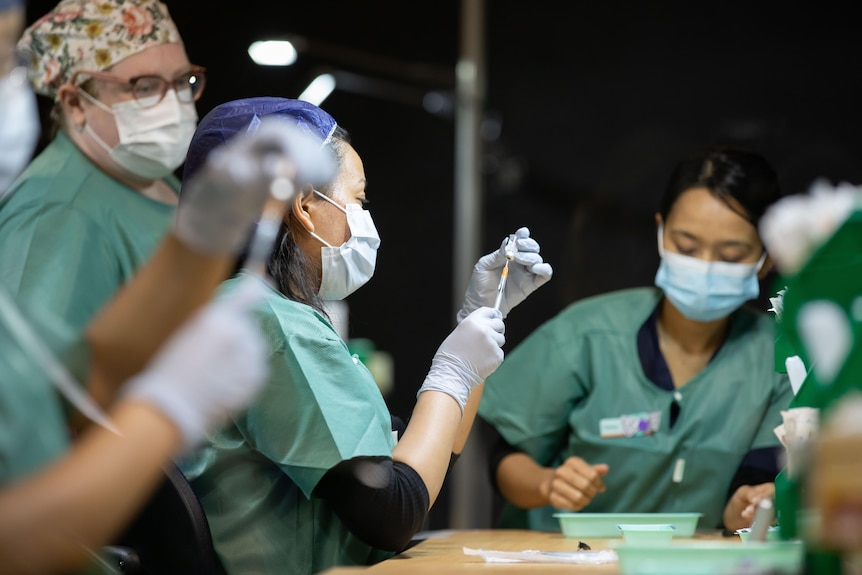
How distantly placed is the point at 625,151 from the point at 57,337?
2408mm

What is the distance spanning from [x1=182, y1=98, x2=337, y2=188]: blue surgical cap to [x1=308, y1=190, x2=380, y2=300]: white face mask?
4.6 inches

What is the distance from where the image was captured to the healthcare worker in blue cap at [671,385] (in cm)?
234

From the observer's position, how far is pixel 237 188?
106cm

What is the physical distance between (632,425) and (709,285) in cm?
34

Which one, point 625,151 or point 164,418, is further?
point 625,151

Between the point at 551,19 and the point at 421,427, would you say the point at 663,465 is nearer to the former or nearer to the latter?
the point at 421,427

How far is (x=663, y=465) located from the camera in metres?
2.35

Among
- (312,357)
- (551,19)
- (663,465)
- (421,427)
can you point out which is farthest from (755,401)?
(551,19)

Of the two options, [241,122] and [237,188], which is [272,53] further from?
[237,188]

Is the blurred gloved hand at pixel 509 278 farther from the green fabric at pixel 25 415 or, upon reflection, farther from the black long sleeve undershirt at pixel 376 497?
the green fabric at pixel 25 415

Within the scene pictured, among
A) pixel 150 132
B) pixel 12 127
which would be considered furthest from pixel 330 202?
pixel 12 127

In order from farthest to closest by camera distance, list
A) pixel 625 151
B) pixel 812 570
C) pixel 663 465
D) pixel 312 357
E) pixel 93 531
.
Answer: pixel 625 151, pixel 663 465, pixel 312 357, pixel 812 570, pixel 93 531

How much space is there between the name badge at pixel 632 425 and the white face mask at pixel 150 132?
1069 millimetres

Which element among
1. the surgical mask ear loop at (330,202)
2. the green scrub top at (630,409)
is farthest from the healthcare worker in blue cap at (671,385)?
the surgical mask ear loop at (330,202)
